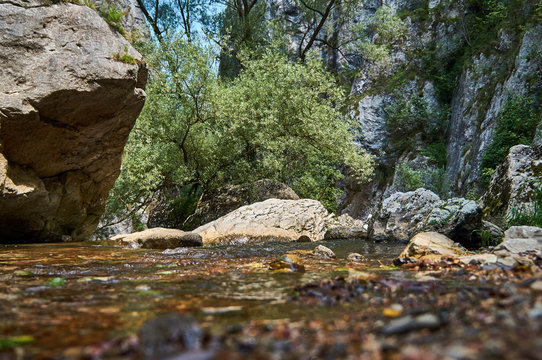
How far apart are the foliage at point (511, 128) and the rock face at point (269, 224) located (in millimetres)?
7867

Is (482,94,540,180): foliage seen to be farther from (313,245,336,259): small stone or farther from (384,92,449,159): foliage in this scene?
(313,245,336,259): small stone

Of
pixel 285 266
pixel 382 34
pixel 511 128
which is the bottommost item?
pixel 285 266

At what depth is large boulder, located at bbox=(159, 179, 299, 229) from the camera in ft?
49.2

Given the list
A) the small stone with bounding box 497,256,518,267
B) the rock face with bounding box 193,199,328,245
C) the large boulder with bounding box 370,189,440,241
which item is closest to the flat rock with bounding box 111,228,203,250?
the rock face with bounding box 193,199,328,245

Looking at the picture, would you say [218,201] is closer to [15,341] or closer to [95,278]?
[95,278]

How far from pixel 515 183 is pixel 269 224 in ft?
21.7

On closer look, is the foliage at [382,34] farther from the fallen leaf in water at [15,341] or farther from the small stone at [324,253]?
the fallen leaf in water at [15,341]

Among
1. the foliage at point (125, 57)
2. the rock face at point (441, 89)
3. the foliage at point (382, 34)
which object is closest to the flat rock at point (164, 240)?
the foliage at point (125, 57)

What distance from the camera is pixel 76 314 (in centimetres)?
219

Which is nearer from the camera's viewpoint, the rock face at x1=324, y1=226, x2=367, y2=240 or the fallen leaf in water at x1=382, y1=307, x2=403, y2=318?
the fallen leaf in water at x1=382, y1=307, x2=403, y2=318

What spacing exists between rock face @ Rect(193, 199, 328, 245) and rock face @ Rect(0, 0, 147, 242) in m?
3.86

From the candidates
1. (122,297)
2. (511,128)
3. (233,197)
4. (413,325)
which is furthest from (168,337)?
(511,128)

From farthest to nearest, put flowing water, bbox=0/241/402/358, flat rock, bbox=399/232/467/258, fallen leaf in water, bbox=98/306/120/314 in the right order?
1. flat rock, bbox=399/232/467/258
2. fallen leaf in water, bbox=98/306/120/314
3. flowing water, bbox=0/241/402/358

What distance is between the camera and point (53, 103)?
6852mm
